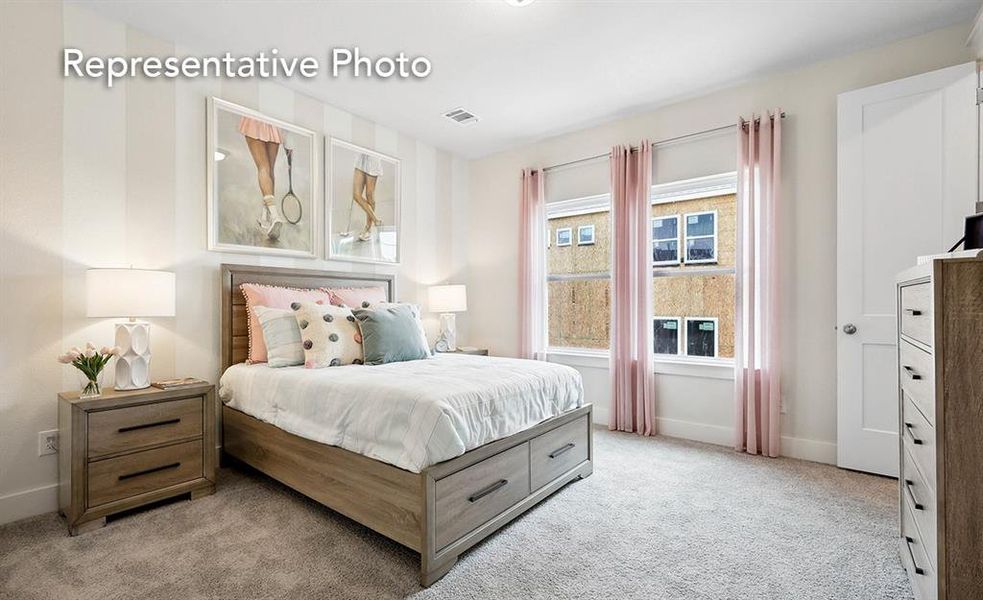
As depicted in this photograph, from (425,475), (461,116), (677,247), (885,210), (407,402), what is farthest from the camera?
(461,116)

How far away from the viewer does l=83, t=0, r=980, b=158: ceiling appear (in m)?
2.51

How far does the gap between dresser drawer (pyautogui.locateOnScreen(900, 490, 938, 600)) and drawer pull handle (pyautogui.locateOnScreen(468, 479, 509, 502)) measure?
1.47 meters

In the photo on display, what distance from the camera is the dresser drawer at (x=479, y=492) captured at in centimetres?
182

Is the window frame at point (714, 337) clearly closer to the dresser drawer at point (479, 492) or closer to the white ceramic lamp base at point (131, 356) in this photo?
the dresser drawer at point (479, 492)

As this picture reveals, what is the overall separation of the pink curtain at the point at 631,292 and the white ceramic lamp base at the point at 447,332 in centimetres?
149

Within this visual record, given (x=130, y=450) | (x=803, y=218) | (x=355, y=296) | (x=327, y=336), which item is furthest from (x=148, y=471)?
(x=803, y=218)

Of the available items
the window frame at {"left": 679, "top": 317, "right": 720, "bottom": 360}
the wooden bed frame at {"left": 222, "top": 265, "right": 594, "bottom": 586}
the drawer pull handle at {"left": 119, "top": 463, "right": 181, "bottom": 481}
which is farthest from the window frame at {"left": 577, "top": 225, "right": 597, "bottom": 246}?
the drawer pull handle at {"left": 119, "top": 463, "right": 181, "bottom": 481}

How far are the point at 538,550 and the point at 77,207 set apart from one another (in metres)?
2.95

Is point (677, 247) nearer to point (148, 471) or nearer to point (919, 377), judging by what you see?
point (919, 377)

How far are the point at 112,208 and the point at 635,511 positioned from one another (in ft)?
10.9

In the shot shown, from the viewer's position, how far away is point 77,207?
2.44 m

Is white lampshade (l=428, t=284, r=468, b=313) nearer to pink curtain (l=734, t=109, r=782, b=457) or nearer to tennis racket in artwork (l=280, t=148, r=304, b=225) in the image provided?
tennis racket in artwork (l=280, t=148, r=304, b=225)

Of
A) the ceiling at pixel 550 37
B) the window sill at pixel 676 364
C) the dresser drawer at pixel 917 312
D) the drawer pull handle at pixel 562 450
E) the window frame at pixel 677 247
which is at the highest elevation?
the ceiling at pixel 550 37

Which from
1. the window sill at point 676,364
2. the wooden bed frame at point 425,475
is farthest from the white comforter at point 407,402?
the window sill at point 676,364
